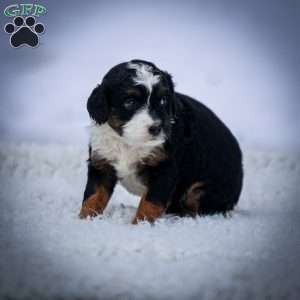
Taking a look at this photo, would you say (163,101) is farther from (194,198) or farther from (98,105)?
(194,198)

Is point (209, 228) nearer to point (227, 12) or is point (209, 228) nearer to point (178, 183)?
point (178, 183)

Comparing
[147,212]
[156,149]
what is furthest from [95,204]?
[156,149]

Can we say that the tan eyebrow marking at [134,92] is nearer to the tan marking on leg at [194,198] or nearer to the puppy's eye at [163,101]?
the puppy's eye at [163,101]

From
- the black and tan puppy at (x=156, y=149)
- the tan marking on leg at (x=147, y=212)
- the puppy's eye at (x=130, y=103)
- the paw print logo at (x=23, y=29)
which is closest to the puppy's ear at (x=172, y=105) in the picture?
the black and tan puppy at (x=156, y=149)

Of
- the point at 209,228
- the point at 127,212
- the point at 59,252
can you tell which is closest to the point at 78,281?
the point at 59,252

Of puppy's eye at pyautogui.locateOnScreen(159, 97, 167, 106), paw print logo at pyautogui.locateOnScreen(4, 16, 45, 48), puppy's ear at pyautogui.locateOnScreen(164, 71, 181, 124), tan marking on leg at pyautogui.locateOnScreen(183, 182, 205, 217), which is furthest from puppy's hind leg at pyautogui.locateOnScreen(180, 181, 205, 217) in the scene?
paw print logo at pyautogui.locateOnScreen(4, 16, 45, 48)

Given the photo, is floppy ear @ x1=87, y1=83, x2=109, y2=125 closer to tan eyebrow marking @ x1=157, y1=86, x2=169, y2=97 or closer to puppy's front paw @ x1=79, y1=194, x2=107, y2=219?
tan eyebrow marking @ x1=157, y1=86, x2=169, y2=97
